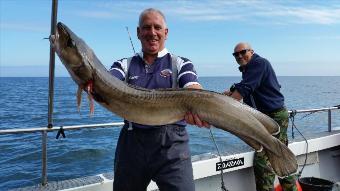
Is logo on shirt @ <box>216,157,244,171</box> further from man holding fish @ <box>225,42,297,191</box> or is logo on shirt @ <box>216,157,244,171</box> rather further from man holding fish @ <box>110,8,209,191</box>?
man holding fish @ <box>110,8,209,191</box>

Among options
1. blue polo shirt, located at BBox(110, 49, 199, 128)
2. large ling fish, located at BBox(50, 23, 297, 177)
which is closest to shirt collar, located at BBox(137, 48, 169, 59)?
blue polo shirt, located at BBox(110, 49, 199, 128)

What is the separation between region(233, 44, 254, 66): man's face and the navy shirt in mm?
258

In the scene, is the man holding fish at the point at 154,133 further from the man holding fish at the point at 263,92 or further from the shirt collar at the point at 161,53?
the man holding fish at the point at 263,92

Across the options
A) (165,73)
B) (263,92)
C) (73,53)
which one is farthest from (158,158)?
(263,92)

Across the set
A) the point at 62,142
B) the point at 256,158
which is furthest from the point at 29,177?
Answer: the point at 256,158

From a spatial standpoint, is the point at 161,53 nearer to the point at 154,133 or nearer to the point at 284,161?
the point at 154,133

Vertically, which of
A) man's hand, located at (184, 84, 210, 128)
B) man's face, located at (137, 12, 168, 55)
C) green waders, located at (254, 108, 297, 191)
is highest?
man's face, located at (137, 12, 168, 55)

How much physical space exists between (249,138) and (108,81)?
1378mm

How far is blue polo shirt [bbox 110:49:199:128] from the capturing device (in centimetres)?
377

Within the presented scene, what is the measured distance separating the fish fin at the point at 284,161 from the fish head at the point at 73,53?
1804mm

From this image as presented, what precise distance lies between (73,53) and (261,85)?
12.7 ft

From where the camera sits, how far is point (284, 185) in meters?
6.29

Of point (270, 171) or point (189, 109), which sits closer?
point (189, 109)

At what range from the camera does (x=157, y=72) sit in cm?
380
